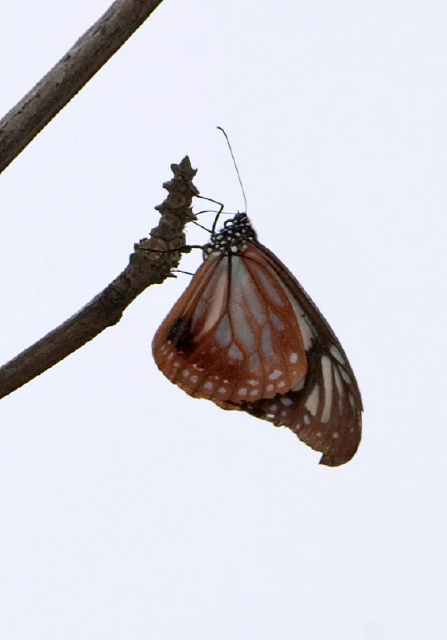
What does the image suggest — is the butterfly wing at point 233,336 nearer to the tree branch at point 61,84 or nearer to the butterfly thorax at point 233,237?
the butterfly thorax at point 233,237

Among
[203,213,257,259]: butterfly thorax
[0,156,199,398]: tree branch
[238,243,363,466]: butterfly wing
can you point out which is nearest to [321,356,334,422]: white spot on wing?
[238,243,363,466]: butterfly wing

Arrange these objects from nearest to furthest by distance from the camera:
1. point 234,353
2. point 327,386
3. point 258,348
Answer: point 234,353 < point 258,348 < point 327,386

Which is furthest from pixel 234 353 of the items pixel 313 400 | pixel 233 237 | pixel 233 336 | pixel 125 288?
pixel 125 288

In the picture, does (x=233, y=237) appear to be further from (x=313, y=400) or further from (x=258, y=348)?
(x=313, y=400)

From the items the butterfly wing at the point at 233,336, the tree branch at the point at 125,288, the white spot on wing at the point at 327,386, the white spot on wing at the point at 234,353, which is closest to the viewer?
the tree branch at the point at 125,288

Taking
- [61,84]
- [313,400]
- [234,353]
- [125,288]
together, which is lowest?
[125,288]

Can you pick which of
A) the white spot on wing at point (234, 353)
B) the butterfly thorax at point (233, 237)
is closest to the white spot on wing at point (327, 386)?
the white spot on wing at point (234, 353)
